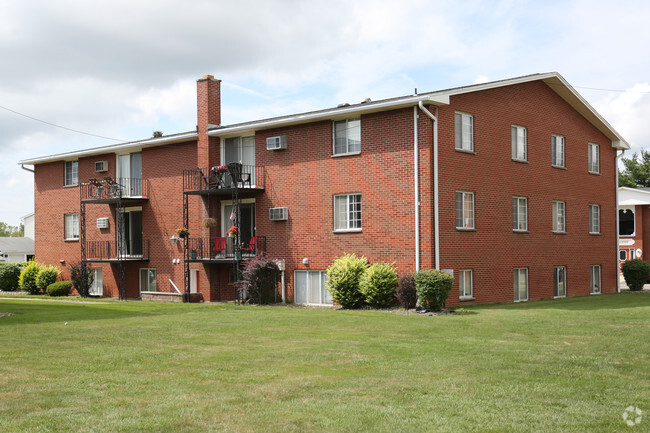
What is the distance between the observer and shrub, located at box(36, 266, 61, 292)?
31.9 metres

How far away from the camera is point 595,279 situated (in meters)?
29.8

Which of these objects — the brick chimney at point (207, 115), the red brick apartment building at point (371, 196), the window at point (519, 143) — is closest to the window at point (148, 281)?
the red brick apartment building at point (371, 196)

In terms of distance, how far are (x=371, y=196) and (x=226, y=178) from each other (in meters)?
6.21

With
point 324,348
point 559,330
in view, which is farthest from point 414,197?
point 324,348

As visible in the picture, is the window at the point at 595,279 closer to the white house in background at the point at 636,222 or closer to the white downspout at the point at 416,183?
the white downspout at the point at 416,183

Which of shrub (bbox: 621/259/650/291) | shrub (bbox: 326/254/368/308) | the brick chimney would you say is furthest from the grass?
shrub (bbox: 621/259/650/291)

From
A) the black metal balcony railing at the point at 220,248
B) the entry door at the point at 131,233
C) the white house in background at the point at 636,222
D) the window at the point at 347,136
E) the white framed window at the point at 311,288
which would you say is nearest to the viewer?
the window at the point at 347,136

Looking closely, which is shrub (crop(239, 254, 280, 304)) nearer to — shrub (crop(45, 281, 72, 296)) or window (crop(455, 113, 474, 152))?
window (crop(455, 113, 474, 152))

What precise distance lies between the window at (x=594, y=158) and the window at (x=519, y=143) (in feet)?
19.4

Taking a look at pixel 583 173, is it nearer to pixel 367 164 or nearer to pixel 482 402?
pixel 367 164

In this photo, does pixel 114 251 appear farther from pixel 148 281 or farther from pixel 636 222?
pixel 636 222

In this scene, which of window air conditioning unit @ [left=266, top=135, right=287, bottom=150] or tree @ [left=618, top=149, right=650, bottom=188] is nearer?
window air conditioning unit @ [left=266, top=135, right=287, bottom=150]

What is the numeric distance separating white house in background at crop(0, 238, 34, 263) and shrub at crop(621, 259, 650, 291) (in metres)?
51.6

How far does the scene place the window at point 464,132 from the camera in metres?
22.4
